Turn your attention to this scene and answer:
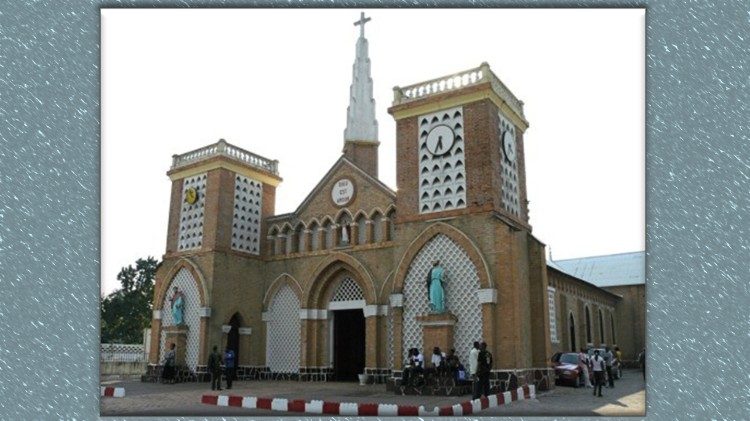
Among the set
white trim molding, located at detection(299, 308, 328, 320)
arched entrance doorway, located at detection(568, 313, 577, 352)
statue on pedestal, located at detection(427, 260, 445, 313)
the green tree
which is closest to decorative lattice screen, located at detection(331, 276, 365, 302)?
white trim molding, located at detection(299, 308, 328, 320)

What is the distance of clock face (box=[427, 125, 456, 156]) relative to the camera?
17955mm

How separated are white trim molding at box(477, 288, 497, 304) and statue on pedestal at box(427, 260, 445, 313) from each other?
103 centimetres

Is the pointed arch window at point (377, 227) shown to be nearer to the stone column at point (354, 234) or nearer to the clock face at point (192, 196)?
the stone column at point (354, 234)

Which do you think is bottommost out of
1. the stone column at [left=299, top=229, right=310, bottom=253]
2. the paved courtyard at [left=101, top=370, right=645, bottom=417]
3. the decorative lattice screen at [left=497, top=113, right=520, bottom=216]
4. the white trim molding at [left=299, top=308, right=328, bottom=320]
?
the paved courtyard at [left=101, top=370, right=645, bottom=417]

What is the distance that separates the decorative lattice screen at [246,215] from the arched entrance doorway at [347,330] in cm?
377

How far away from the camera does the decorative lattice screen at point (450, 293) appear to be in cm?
1673

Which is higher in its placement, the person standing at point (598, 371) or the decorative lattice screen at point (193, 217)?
the decorative lattice screen at point (193, 217)

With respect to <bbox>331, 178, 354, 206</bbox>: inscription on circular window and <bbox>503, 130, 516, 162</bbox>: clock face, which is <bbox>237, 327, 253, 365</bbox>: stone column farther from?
<bbox>503, 130, 516, 162</bbox>: clock face

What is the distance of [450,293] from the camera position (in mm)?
17312

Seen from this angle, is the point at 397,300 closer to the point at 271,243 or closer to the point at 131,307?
the point at 271,243

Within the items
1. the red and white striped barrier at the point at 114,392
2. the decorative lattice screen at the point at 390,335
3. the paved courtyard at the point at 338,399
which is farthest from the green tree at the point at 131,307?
the red and white striped barrier at the point at 114,392

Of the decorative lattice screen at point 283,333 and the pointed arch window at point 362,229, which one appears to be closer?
the pointed arch window at point 362,229

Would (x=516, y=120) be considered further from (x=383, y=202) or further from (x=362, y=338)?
(x=362, y=338)

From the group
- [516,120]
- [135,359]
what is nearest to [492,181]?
[516,120]
